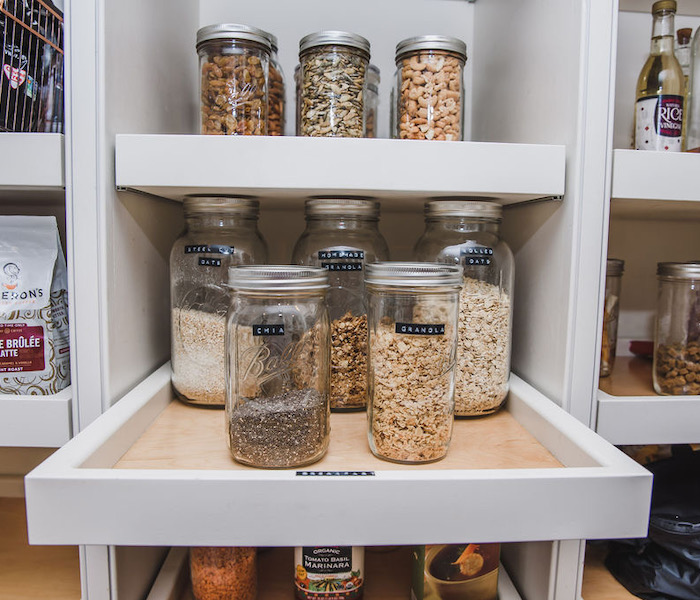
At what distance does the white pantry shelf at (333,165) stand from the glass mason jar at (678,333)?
35cm

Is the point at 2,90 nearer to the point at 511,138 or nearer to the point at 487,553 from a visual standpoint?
the point at 511,138

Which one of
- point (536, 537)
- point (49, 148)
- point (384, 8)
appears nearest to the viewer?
point (536, 537)

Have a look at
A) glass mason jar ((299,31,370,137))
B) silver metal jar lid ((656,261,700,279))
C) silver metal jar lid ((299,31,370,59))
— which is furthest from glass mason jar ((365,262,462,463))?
silver metal jar lid ((656,261,700,279))

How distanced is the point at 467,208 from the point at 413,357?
31 centimetres

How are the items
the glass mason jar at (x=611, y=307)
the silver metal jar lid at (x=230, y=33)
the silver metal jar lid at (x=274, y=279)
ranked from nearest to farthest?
the silver metal jar lid at (x=274, y=279)
the silver metal jar lid at (x=230, y=33)
the glass mason jar at (x=611, y=307)

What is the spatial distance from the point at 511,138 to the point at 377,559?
0.83 meters

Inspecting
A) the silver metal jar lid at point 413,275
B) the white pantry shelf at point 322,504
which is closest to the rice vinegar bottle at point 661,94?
the silver metal jar lid at point 413,275

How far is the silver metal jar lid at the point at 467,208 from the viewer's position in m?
0.91

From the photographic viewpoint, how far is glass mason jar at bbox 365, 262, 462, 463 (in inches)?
28.7

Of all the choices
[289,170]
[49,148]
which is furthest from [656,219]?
[49,148]

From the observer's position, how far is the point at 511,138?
1048 millimetres

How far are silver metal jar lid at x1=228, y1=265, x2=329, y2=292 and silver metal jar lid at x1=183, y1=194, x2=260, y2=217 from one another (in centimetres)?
24

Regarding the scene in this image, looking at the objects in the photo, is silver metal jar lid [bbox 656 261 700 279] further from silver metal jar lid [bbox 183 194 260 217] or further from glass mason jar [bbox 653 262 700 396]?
silver metal jar lid [bbox 183 194 260 217]

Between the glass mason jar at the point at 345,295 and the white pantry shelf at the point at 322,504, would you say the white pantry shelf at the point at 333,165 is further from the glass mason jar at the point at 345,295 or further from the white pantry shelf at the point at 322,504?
the white pantry shelf at the point at 322,504
